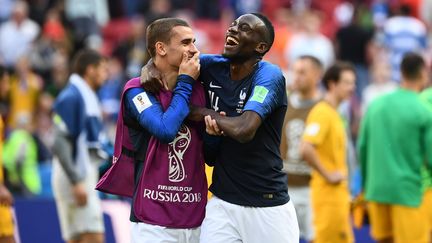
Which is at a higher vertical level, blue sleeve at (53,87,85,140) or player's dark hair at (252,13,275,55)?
player's dark hair at (252,13,275,55)

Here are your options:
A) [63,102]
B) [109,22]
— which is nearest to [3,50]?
[109,22]

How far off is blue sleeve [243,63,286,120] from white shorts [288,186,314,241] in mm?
4156

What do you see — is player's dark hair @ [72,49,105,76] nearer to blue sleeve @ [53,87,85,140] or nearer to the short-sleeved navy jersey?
blue sleeve @ [53,87,85,140]

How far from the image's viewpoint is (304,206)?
11.4 metres

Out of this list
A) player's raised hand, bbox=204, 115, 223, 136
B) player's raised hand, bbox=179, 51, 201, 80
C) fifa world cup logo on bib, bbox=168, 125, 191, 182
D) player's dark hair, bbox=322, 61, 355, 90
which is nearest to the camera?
player's raised hand, bbox=204, 115, 223, 136

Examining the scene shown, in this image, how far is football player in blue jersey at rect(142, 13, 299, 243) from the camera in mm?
7137

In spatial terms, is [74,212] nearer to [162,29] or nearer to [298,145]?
[298,145]

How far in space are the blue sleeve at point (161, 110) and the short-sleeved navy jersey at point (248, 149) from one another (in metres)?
0.28

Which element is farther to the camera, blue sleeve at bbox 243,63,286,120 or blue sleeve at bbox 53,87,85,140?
blue sleeve at bbox 53,87,85,140

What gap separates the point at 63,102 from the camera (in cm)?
1084

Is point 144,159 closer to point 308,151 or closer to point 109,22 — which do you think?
point 308,151

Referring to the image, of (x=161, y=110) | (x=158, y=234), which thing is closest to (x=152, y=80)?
(x=161, y=110)

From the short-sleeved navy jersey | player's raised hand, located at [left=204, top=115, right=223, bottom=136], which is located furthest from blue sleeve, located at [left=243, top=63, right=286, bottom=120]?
player's raised hand, located at [left=204, top=115, right=223, bottom=136]

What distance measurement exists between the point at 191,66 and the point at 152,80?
285 millimetres
